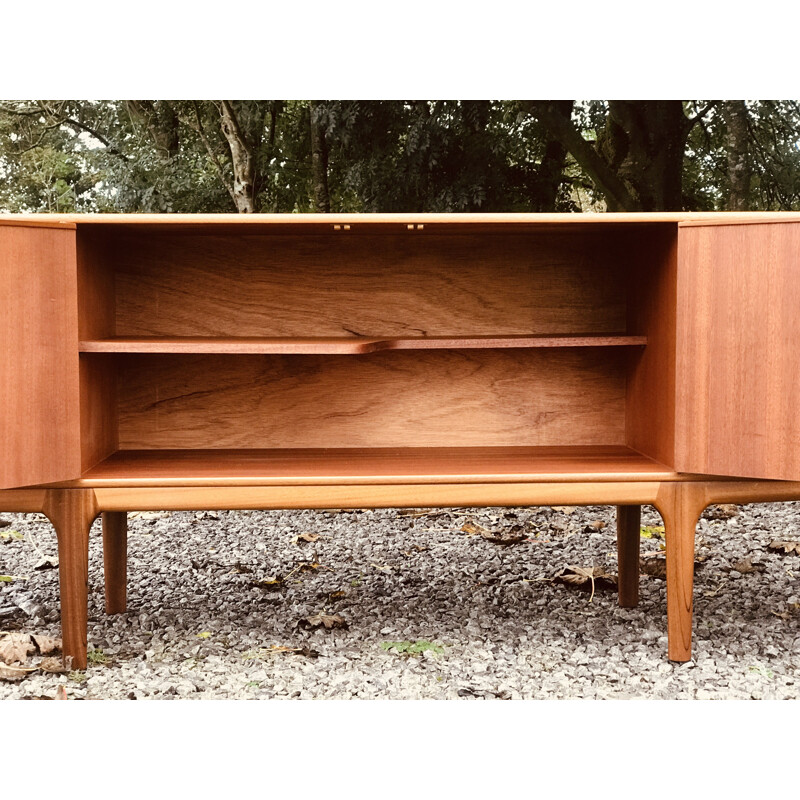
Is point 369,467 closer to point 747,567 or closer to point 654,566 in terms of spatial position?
point 654,566

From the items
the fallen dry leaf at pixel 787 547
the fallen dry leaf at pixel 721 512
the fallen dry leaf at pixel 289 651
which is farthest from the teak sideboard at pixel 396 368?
the fallen dry leaf at pixel 721 512

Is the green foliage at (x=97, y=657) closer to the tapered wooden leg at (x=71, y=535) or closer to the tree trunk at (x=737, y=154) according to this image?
the tapered wooden leg at (x=71, y=535)

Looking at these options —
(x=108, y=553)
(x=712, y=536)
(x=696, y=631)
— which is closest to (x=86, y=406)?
(x=108, y=553)

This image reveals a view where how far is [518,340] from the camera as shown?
2.22 m

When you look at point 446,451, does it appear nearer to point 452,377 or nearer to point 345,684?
point 452,377

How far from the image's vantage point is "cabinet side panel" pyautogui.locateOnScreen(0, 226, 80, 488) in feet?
6.40

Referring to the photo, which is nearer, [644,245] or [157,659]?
[157,659]

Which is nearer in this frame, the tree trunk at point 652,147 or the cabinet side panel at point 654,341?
the cabinet side panel at point 654,341

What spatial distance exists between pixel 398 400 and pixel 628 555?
882 millimetres

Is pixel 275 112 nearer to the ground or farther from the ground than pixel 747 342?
farther from the ground

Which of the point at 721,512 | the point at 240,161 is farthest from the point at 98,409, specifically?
the point at 240,161

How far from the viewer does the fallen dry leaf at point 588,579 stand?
2.89 metres

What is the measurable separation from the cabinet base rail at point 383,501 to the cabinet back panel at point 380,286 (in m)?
0.66

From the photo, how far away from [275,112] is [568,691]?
19.9ft
